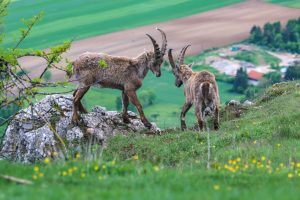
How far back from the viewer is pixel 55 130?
20.5m

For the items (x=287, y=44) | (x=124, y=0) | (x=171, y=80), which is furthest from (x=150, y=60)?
(x=124, y=0)

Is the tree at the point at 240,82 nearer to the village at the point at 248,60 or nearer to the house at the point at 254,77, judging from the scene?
the house at the point at 254,77

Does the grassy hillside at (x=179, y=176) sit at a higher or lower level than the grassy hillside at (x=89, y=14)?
higher

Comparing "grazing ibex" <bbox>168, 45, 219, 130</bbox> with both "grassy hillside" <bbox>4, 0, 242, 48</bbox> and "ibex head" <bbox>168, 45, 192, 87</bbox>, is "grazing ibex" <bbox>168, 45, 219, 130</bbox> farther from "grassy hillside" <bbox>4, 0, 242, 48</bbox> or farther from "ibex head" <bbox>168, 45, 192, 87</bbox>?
"grassy hillside" <bbox>4, 0, 242, 48</bbox>

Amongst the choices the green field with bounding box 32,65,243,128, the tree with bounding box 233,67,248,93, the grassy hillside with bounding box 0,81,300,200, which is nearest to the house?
the tree with bounding box 233,67,248,93

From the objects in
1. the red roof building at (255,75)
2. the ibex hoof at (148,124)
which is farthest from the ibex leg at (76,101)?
the red roof building at (255,75)

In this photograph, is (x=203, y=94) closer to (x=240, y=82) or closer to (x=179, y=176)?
(x=179, y=176)

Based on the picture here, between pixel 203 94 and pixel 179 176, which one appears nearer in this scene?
pixel 179 176

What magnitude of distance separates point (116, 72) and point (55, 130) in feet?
8.23

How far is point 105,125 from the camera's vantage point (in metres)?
21.2

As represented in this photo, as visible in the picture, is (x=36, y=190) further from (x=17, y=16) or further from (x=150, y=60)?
(x=17, y=16)

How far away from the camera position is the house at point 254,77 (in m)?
67.1

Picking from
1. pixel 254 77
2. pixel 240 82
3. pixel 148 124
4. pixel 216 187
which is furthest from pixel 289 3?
pixel 216 187

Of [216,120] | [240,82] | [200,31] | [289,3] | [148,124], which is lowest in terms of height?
[240,82]
